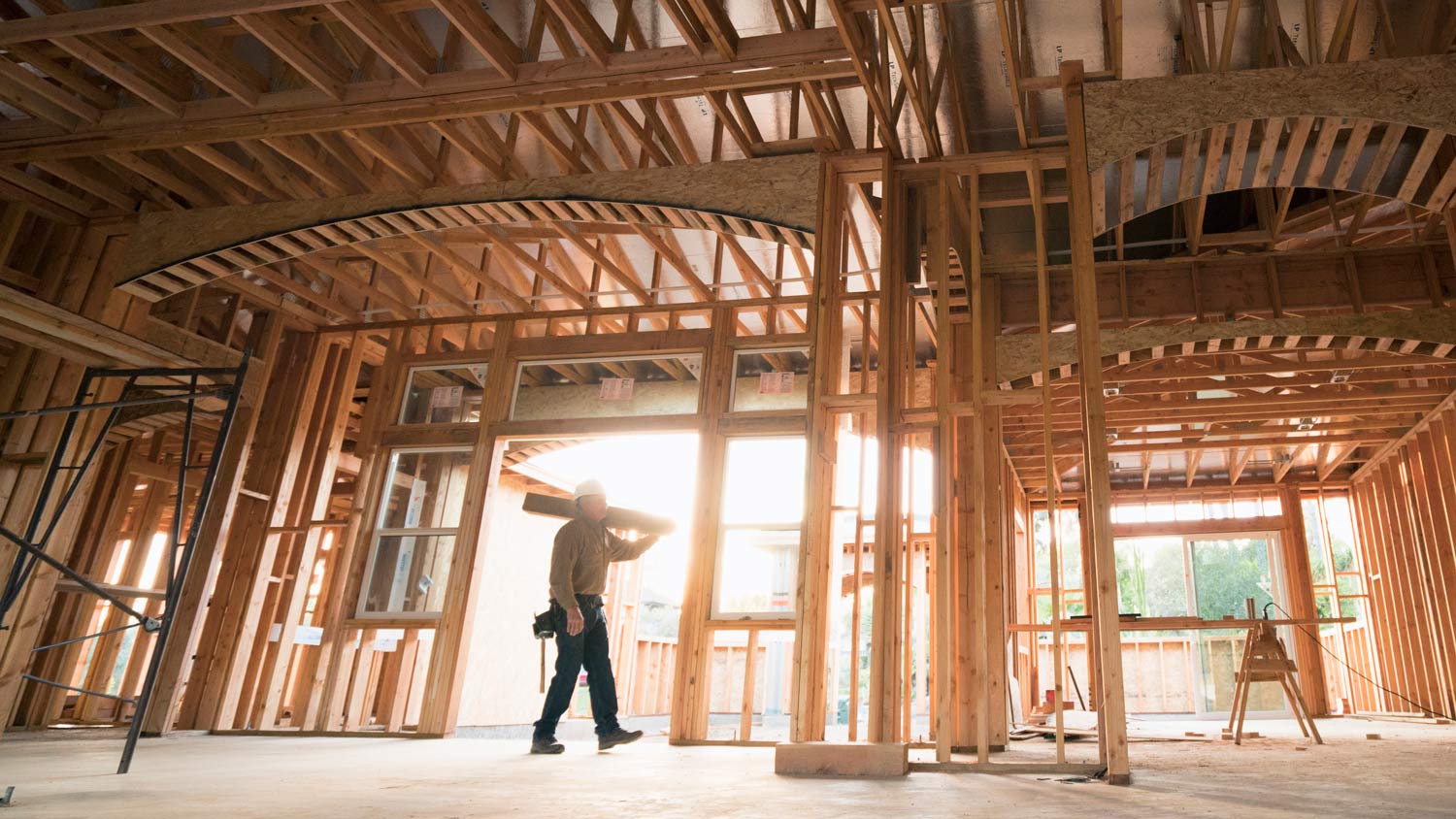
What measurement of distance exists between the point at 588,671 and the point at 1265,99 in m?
5.57

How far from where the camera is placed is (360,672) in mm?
8742

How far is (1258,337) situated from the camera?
27.5 ft

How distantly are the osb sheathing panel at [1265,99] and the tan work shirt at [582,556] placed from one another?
394 cm

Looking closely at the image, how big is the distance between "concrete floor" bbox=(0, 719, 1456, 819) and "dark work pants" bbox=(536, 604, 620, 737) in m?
0.26

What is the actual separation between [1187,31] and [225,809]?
23.0ft

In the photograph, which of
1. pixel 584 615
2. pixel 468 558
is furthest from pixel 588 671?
pixel 468 558

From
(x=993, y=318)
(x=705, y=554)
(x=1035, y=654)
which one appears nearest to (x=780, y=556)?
(x=705, y=554)

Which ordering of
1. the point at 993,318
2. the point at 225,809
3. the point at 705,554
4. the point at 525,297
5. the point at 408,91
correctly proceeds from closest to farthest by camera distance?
1. the point at 225,809
2. the point at 408,91
3. the point at 705,554
4. the point at 993,318
5. the point at 525,297

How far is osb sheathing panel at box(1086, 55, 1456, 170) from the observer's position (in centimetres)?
520

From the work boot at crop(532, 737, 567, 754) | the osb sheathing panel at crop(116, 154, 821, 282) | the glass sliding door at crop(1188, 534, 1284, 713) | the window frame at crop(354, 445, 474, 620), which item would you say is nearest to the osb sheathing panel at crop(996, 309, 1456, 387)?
the osb sheathing panel at crop(116, 154, 821, 282)

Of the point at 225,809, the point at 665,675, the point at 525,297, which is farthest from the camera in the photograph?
the point at 665,675

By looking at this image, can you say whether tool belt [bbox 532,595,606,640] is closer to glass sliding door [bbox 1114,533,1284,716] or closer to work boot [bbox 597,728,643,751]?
work boot [bbox 597,728,643,751]

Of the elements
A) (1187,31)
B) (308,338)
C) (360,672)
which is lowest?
(360,672)

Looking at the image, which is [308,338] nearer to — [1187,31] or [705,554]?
[705,554]
